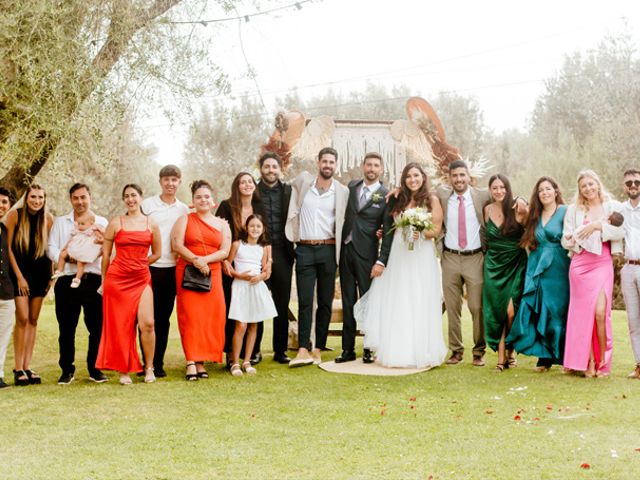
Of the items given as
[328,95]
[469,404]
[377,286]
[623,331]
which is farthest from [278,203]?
[328,95]

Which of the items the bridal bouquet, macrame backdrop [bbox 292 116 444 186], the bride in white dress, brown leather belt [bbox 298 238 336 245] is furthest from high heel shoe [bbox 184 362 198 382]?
macrame backdrop [bbox 292 116 444 186]

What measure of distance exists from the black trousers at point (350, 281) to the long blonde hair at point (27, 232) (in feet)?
10.2

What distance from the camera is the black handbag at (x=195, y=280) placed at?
741cm

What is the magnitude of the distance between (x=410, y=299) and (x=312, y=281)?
111cm

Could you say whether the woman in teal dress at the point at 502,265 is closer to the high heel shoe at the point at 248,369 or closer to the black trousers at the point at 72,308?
the high heel shoe at the point at 248,369

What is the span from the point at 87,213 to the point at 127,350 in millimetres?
1469

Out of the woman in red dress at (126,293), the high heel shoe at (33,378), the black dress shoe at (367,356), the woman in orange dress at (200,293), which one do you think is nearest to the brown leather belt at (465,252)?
the black dress shoe at (367,356)

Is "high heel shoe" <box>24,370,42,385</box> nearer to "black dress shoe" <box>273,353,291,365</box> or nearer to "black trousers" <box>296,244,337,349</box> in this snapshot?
"black dress shoe" <box>273,353,291,365</box>

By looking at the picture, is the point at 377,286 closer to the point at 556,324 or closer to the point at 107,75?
the point at 556,324

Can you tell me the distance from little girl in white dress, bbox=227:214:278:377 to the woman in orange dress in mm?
239

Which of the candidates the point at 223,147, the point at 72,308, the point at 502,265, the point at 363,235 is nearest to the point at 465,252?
the point at 502,265

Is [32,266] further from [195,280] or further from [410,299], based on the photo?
[410,299]

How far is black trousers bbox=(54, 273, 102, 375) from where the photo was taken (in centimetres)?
731

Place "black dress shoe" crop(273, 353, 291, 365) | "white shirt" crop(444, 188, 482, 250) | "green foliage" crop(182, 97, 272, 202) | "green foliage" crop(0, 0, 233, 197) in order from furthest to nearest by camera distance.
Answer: "green foliage" crop(182, 97, 272, 202) → "black dress shoe" crop(273, 353, 291, 365) → "white shirt" crop(444, 188, 482, 250) → "green foliage" crop(0, 0, 233, 197)
